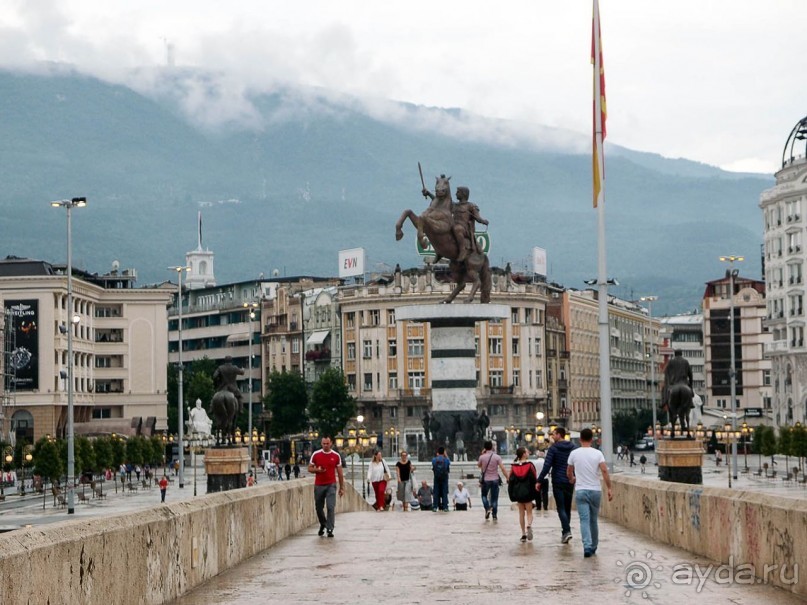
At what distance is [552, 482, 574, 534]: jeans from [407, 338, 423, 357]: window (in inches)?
5674

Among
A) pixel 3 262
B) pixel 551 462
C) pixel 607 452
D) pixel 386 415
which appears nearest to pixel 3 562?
pixel 551 462

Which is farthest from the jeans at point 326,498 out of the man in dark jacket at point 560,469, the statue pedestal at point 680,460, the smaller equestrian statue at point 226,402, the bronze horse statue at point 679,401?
the smaller equestrian statue at point 226,402

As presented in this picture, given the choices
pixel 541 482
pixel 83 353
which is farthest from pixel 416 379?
pixel 541 482

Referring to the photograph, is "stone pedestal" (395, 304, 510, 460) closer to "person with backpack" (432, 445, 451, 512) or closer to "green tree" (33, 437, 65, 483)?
"person with backpack" (432, 445, 451, 512)

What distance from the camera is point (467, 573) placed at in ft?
67.3

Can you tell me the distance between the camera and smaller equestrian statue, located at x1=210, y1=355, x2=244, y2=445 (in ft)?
166

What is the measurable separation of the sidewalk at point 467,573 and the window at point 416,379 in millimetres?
139964

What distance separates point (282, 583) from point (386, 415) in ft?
489

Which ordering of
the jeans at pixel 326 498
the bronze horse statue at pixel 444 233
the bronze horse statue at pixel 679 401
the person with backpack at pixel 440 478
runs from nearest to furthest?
the jeans at pixel 326 498
the person with backpack at pixel 440 478
the bronze horse statue at pixel 679 401
the bronze horse statue at pixel 444 233

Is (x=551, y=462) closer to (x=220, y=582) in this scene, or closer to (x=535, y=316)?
(x=220, y=582)

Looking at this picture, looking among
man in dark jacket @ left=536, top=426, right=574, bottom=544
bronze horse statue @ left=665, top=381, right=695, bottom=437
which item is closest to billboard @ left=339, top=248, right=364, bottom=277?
bronze horse statue @ left=665, top=381, right=695, bottom=437

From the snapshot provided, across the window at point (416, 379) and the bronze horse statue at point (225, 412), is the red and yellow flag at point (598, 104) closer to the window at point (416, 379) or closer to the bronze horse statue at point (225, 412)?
the bronze horse statue at point (225, 412)

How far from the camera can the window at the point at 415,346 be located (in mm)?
171625

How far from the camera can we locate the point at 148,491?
111250 millimetres
